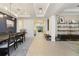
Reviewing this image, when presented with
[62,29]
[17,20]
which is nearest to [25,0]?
[62,29]

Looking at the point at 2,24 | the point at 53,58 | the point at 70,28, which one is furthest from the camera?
the point at 70,28

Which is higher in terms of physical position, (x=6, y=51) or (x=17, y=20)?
(x=17, y=20)

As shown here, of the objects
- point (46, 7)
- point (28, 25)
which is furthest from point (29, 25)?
point (46, 7)

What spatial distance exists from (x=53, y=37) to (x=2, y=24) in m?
3.82

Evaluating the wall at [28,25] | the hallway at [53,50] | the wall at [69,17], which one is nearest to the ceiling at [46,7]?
the wall at [69,17]

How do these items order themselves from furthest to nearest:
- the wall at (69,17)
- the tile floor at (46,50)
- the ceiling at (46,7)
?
the wall at (69,17) < the ceiling at (46,7) < the tile floor at (46,50)

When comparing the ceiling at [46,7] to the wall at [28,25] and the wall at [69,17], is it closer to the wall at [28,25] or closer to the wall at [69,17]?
the wall at [69,17]

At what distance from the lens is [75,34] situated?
1163 cm

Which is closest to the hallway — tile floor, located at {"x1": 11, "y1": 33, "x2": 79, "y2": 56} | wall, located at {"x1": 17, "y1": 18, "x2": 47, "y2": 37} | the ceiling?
tile floor, located at {"x1": 11, "y1": 33, "x2": 79, "y2": 56}

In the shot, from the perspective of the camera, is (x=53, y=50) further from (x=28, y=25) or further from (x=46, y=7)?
(x=28, y=25)

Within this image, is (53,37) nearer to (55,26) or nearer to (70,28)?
(55,26)

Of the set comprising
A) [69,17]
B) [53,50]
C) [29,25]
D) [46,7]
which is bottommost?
[53,50]

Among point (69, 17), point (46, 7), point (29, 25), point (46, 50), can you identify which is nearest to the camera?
point (46, 50)

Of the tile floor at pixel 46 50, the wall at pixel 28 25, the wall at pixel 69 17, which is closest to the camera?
the tile floor at pixel 46 50
